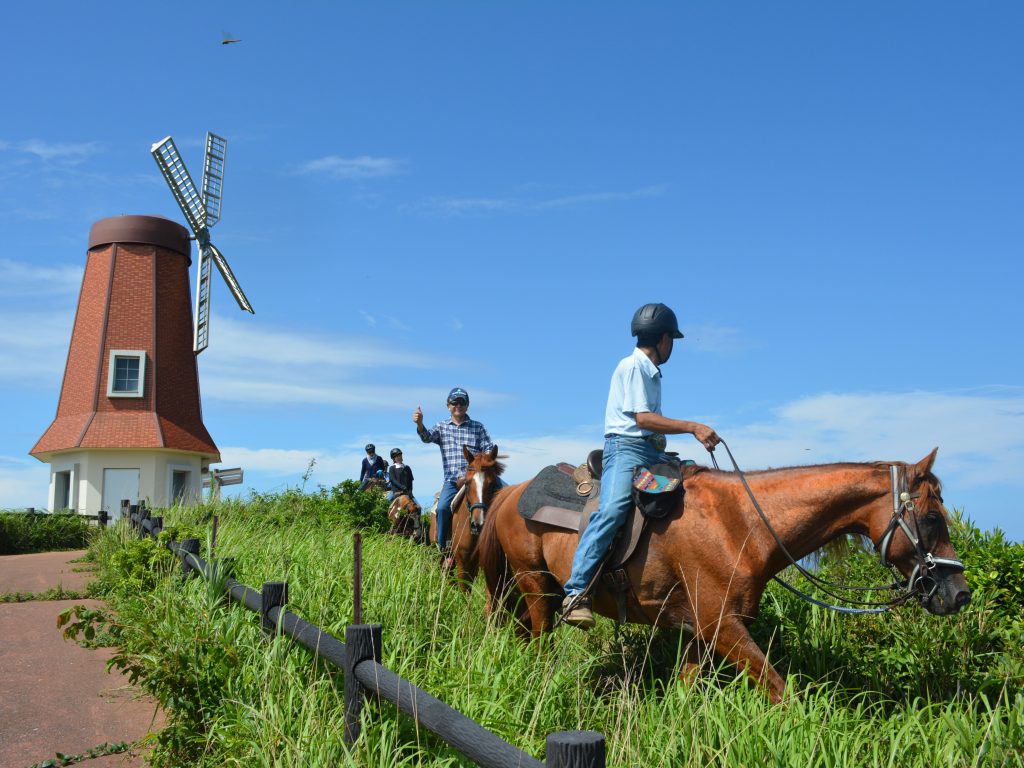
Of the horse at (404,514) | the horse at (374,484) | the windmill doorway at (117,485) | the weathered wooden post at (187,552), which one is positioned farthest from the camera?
the windmill doorway at (117,485)

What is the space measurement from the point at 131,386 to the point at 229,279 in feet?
23.7

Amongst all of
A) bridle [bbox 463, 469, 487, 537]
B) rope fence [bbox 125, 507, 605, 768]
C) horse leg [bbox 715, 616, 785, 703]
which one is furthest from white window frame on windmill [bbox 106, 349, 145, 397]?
horse leg [bbox 715, 616, 785, 703]

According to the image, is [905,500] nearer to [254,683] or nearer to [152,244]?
[254,683]

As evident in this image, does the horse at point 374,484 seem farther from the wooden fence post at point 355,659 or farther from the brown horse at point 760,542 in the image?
the wooden fence post at point 355,659

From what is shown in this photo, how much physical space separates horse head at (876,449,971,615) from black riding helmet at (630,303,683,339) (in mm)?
1669

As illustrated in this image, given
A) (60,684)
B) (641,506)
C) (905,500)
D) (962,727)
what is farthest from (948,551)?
(60,684)

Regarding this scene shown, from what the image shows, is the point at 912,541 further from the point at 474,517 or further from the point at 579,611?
the point at 474,517

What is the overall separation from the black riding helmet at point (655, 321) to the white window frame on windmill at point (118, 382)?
81.4 feet

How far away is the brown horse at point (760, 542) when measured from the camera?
4727 millimetres

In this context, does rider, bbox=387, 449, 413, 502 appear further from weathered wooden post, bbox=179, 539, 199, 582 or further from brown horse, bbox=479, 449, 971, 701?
brown horse, bbox=479, 449, 971, 701

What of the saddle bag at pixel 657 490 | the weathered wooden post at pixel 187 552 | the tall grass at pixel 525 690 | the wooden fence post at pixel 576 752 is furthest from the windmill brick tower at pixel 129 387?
the wooden fence post at pixel 576 752

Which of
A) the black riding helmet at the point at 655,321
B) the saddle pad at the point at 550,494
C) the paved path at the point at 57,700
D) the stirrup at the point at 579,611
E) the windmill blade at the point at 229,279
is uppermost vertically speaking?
the windmill blade at the point at 229,279

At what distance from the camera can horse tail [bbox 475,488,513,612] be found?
22.6 feet

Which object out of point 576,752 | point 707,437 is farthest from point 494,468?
point 576,752
